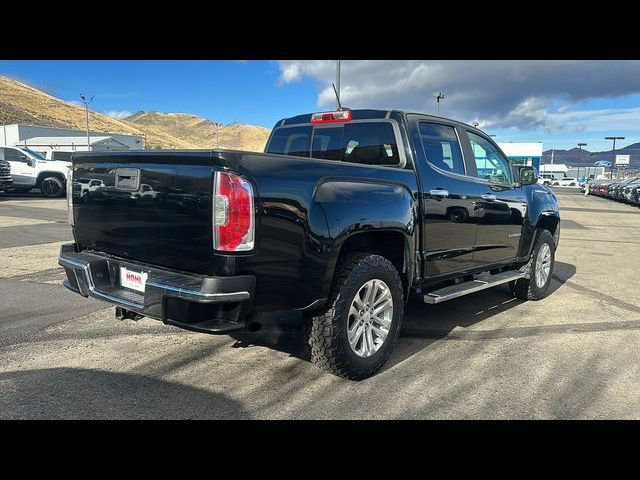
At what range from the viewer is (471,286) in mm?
4543

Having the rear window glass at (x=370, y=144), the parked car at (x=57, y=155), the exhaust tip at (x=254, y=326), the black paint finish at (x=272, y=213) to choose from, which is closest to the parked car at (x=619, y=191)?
the rear window glass at (x=370, y=144)

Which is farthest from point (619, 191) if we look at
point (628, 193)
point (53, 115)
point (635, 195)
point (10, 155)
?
point (53, 115)

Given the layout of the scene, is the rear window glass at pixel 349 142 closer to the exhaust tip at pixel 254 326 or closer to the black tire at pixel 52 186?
the exhaust tip at pixel 254 326

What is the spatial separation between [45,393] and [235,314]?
58.5 inches

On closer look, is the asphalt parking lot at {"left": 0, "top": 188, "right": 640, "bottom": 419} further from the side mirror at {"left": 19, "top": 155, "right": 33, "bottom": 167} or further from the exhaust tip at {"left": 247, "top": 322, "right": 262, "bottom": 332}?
the side mirror at {"left": 19, "top": 155, "right": 33, "bottom": 167}

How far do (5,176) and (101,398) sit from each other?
17898mm

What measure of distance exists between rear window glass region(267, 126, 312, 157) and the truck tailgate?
2013 mm

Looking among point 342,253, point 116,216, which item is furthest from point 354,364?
point 116,216

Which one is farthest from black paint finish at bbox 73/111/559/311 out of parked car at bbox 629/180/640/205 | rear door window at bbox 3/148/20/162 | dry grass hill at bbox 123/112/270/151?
dry grass hill at bbox 123/112/270/151

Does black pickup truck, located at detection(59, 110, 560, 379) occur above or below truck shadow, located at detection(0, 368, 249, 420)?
above

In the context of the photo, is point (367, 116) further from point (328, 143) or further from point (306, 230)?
point (306, 230)

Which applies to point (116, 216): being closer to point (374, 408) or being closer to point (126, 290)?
point (126, 290)

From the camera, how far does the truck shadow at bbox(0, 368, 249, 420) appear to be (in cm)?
294

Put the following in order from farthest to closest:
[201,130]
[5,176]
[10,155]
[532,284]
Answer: [201,130] → [10,155] → [5,176] → [532,284]
